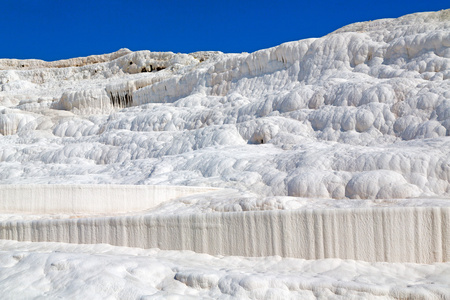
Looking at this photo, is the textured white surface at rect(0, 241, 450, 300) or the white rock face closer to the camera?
the textured white surface at rect(0, 241, 450, 300)

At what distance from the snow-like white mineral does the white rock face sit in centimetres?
4

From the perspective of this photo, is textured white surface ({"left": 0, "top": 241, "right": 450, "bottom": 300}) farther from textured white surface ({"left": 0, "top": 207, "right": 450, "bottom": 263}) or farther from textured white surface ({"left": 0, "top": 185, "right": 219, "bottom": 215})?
textured white surface ({"left": 0, "top": 185, "right": 219, "bottom": 215})

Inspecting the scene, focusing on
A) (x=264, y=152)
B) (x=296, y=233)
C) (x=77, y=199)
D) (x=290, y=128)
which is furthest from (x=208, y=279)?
(x=290, y=128)

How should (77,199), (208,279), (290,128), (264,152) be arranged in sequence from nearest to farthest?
(208,279), (77,199), (264,152), (290,128)

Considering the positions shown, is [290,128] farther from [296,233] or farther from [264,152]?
[296,233]

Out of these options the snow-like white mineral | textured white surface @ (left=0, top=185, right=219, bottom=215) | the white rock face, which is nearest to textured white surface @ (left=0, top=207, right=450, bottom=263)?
the snow-like white mineral

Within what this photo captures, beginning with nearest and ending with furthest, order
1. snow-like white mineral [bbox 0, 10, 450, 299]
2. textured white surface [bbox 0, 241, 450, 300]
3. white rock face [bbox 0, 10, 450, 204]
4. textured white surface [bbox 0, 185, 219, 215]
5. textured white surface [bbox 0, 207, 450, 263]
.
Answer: textured white surface [bbox 0, 241, 450, 300] → snow-like white mineral [bbox 0, 10, 450, 299] → textured white surface [bbox 0, 207, 450, 263] → textured white surface [bbox 0, 185, 219, 215] → white rock face [bbox 0, 10, 450, 204]

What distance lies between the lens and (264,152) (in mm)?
9812

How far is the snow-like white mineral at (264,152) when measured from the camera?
380 centimetres

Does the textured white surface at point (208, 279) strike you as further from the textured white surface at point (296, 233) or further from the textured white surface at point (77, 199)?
the textured white surface at point (77, 199)

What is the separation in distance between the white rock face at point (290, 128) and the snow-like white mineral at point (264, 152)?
0.04m

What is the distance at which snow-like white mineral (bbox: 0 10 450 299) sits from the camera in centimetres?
380

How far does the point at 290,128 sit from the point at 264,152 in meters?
1.66

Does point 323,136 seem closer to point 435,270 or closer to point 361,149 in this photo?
point 361,149
